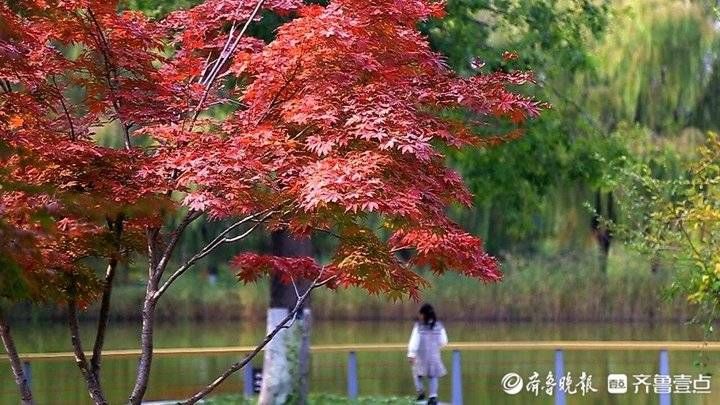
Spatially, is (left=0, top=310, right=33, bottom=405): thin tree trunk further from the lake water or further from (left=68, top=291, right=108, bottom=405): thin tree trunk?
the lake water

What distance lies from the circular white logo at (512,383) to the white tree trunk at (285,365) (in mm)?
4363

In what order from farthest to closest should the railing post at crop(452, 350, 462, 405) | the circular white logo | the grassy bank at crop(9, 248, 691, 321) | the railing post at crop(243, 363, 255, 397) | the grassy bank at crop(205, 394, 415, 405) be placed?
the grassy bank at crop(9, 248, 691, 321), the circular white logo, the railing post at crop(243, 363, 255, 397), the railing post at crop(452, 350, 462, 405), the grassy bank at crop(205, 394, 415, 405)

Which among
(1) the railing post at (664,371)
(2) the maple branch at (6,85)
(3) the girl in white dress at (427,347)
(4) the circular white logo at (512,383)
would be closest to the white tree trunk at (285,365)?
(3) the girl in white dress at (427,347)

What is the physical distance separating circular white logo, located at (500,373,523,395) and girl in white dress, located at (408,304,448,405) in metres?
3.52

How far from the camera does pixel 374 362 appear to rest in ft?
60.9

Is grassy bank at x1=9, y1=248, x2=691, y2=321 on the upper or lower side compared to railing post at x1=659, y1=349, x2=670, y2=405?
upper

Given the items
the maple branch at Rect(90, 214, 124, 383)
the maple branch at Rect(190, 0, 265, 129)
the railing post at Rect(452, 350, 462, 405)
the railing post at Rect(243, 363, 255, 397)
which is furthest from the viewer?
the railing post at Rect(243, 363, 255, 397)

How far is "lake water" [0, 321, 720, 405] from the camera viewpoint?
1359cm

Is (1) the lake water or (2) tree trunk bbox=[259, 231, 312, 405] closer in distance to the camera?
(2) tree trunk bbox=[259, 231, 312, 405]

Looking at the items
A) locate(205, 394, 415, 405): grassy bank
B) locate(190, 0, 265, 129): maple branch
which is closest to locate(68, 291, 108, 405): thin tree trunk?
locate(190, 0, 265, 129): maple branch

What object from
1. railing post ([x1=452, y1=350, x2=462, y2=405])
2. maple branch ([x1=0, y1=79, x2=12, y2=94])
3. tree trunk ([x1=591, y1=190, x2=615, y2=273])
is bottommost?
railing post ([x1=452, y1=350, x2=462, y2=405])

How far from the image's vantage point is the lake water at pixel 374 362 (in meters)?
13.6

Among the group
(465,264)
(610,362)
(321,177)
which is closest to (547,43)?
(465,264)

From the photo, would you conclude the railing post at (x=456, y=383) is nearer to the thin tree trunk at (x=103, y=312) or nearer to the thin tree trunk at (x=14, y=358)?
the thin tree trunk at (x=103, y=312)
